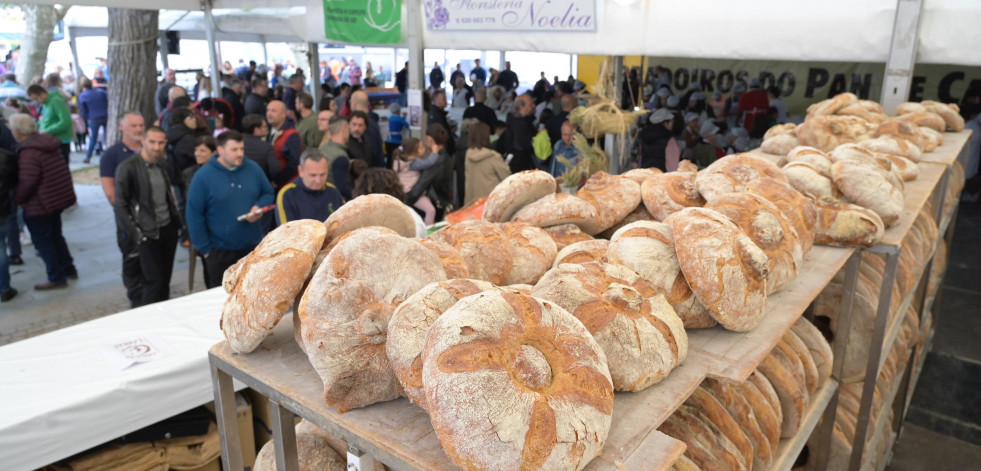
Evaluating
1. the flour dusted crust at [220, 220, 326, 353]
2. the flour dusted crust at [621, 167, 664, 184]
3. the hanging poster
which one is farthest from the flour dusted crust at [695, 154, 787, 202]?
the hanging poster

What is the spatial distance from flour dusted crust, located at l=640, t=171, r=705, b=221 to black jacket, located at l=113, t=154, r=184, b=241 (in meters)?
4.12

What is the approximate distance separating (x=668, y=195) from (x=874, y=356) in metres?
1.22

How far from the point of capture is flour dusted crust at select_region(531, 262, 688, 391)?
132 centimetres

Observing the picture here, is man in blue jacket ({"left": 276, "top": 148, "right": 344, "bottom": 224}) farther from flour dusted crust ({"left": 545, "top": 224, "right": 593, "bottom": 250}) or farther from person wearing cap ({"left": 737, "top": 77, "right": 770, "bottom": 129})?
person wearing cap ({"left": 737, "top": 77, "right": 770, "bottom": 129})

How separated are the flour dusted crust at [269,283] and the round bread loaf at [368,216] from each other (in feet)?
0.22

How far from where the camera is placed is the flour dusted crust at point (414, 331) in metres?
1.18

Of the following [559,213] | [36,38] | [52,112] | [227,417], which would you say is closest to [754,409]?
[559,213]

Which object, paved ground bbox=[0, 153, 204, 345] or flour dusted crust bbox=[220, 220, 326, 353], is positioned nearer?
flour dusted crust bbox=[220, 220, 326, 353]

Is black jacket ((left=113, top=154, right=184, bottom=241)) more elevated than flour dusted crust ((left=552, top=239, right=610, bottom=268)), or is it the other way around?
flour dusted crust ((left=552, top=239, right=610, bottom=268))

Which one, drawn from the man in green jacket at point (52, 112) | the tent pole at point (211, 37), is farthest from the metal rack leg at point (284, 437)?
the man in green jacket at point (52, 112)

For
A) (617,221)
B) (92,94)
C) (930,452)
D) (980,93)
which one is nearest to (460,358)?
(617,221)

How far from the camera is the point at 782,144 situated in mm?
3562

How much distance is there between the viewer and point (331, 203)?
449cm

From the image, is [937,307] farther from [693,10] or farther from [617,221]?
[617,221]
